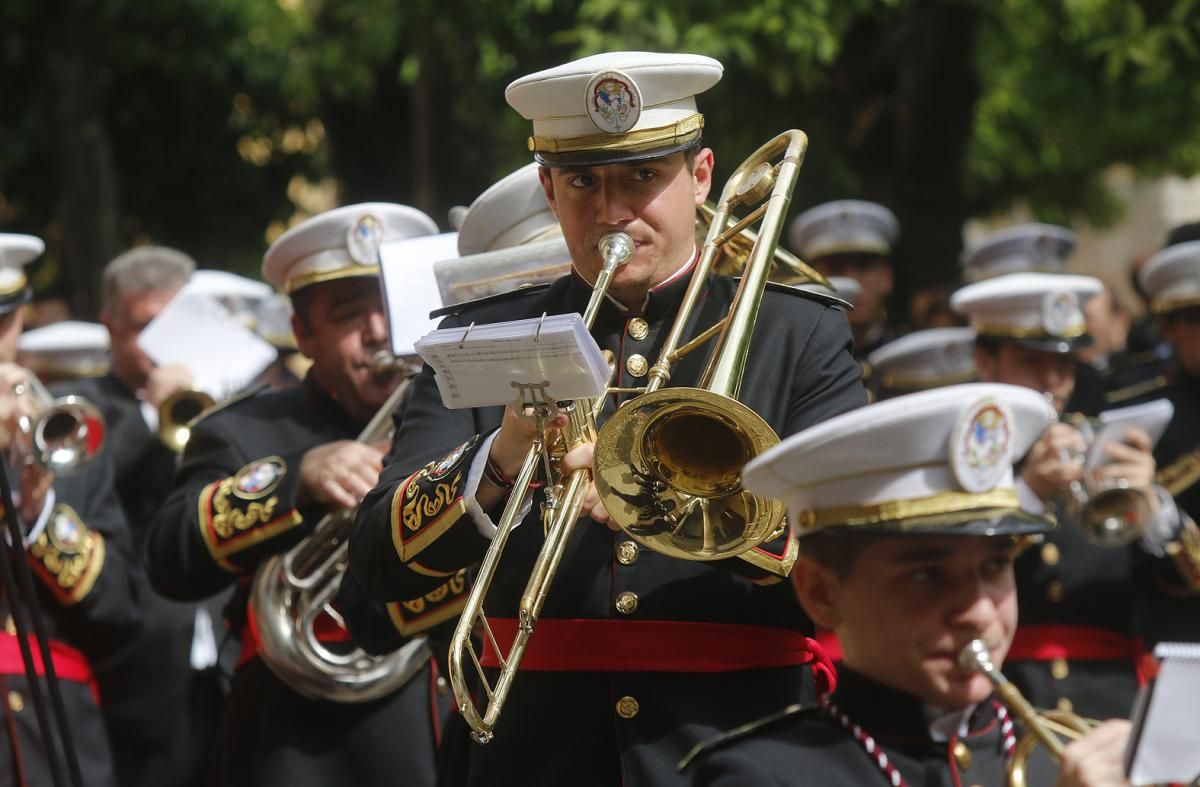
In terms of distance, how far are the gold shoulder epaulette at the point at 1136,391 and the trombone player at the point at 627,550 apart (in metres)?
3.51

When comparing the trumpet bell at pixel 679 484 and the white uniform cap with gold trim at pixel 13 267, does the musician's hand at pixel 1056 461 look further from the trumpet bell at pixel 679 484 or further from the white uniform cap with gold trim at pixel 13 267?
the white uniform cap with gold trim at pixel 13 267

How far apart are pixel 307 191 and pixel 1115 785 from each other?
61.0 ft

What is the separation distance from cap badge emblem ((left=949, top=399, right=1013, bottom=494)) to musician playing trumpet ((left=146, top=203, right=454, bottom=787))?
2.25 metres

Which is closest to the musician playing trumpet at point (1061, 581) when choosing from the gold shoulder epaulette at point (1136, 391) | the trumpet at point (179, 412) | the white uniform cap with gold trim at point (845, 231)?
the gold shoulder epaulette at point (1136, 391)

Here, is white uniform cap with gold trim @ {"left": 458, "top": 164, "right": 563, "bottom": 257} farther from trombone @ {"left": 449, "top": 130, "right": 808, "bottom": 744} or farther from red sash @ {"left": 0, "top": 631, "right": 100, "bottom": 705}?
red sash @ {"left": 0, "top": 631, "right": 100, "bottom": 705}

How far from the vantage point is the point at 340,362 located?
5539mm

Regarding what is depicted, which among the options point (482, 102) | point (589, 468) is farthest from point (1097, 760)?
point (482, 102)

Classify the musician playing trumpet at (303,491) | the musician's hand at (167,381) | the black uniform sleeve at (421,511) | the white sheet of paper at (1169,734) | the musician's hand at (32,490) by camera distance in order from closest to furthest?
the white sheet of paper at (1169,734), the black uniform sleeve at (421,511), the musician playing trumpet at (303,491), the musician's hand at (32,490), the musician's hand at (167,381)

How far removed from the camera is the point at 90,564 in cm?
595

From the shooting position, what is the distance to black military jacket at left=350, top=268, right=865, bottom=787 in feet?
12.4

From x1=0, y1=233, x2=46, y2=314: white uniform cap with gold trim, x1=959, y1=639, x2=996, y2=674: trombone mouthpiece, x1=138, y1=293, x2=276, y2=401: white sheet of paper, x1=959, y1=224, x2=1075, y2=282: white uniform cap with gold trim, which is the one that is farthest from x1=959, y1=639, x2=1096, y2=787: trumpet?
x1=959, y1=224, x2=1075, y2=282: white uniform cap with gold trim

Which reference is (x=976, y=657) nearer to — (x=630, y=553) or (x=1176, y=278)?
(x=630, y=553)

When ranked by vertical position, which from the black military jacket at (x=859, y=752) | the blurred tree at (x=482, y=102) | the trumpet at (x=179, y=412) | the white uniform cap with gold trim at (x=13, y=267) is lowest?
the blurred tree at (x=482, y=102)

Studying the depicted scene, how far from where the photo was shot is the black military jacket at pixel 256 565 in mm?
5309
